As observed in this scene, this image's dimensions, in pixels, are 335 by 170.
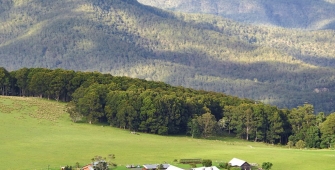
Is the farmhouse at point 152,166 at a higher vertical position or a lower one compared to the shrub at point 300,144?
lower

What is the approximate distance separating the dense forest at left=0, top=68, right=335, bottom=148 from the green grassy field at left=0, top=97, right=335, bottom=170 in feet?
13.8

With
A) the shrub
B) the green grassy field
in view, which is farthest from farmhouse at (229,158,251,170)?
the shrub

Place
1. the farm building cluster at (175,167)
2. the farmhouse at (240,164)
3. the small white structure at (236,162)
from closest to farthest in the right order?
the farm building cluster at (175,167) → the farmhouse at (240,164) → the small white structure at (236,162)

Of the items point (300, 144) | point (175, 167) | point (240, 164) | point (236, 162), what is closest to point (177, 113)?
point (300, 144)

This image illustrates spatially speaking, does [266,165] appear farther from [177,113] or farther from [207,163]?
[177,113]

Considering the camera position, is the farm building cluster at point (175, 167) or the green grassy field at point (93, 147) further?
the green grassy field at point (93, 147)

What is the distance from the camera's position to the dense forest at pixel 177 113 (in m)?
137

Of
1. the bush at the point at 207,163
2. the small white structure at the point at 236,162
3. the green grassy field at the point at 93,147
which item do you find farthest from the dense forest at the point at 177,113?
the bush at the point at 207,163

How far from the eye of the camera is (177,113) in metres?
139

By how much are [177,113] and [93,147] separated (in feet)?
101

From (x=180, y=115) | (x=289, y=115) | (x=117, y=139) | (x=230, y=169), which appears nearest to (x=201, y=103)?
(x=180, y=115)

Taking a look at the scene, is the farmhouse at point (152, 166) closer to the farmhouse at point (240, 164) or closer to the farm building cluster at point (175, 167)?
the farm building cluster at point (175, 167)

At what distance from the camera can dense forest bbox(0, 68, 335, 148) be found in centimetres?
13738

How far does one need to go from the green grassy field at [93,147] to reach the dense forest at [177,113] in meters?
4.22
